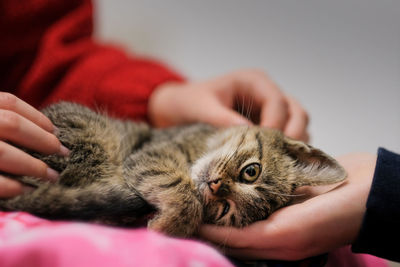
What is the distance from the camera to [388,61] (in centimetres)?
140

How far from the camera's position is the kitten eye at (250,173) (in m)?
0.94

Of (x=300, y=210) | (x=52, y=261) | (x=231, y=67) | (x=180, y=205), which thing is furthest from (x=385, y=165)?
(x=231, y=67)

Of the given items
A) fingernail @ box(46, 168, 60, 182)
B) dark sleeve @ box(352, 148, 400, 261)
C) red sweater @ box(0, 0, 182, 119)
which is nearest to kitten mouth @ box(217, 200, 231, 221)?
dark sleeve @ box(352, 148, 400, 261)

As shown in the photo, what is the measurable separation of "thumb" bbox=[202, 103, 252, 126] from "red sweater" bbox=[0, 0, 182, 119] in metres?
0.37

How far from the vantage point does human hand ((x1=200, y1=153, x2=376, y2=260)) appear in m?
0.79

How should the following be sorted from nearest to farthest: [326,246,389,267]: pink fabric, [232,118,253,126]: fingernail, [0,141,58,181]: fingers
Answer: [0,141,58,181]: fingers, [326,246,389,267]: pink fabric, [232,118,253,126]: fingernail

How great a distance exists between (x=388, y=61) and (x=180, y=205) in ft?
3.63

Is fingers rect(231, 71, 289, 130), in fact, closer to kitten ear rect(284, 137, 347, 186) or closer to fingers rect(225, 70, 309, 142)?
fingers rect(225, 70, 309, 142)

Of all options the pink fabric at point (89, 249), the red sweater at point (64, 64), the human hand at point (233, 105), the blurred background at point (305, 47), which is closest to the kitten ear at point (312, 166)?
the blurred background at point (305, 47)

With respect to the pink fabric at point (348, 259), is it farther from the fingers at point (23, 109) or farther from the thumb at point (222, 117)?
the fingers at point (23, 109)

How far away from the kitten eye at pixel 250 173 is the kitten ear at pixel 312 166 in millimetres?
114

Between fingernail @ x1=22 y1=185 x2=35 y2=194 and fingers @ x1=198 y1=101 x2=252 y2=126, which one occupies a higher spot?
fingers @ x1=198 y1=101 x2=252 y2=126

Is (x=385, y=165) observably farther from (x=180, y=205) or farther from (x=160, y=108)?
(x=160, y=108)

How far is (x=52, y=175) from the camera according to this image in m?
0.83
